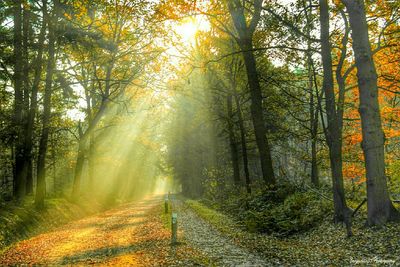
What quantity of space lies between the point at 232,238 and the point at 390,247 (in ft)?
16.5

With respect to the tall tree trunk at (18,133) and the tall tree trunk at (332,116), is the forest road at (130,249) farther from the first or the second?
the tall tree trunk at (18,133)

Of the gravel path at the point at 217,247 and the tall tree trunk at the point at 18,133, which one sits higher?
the tall tree trunk at the point at 18,133

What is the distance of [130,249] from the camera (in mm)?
10414

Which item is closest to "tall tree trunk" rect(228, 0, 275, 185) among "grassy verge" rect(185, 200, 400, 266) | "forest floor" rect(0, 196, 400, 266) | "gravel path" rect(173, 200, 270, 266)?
"forest floor" rect(0, 196, 400, 266)

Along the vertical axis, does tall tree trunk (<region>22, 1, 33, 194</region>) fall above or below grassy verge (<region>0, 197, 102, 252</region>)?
above

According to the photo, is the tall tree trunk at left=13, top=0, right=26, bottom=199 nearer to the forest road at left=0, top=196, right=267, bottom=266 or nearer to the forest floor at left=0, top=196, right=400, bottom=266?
the forest road at left=0, top=196, right=267, bottom=266

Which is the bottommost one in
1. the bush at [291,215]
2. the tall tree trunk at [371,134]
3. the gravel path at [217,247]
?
the gravel path at [217,247]

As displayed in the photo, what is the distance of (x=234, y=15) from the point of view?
1644cm

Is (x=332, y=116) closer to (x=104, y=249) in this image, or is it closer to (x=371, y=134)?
(x=371, y=134)

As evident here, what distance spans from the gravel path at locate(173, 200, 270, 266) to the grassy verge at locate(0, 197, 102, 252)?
6233 millimetres

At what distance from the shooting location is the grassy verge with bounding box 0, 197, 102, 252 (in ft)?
41.2

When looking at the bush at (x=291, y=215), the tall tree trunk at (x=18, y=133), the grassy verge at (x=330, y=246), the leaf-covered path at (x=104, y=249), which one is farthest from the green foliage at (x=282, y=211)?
the tall tree trunk at (x=18, y=133)

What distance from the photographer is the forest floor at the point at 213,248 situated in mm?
7949

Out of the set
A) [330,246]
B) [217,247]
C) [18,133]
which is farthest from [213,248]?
[18,133]
